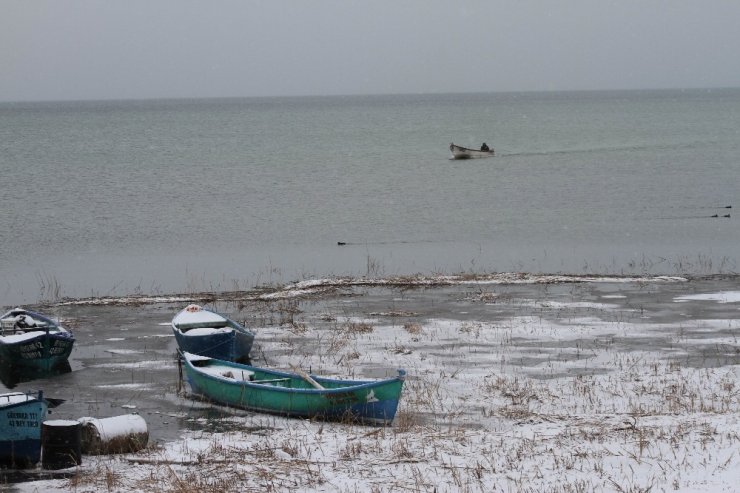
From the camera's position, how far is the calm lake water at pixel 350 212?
35.3 m

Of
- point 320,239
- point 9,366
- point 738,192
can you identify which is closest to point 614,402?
point 9,366

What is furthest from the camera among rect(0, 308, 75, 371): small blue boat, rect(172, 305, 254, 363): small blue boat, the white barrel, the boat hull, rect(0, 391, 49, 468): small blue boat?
rect(172, 305, 254, 363): small blue boat

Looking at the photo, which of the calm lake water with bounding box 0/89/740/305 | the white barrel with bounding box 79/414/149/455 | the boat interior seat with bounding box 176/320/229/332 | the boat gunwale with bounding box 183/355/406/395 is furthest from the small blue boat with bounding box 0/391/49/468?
the calm lake water with bounding box 0/89/740/305

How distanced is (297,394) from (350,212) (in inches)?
1491

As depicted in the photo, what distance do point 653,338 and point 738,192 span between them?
40696 millimetres

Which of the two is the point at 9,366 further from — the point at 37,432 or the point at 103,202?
the point at 103,202

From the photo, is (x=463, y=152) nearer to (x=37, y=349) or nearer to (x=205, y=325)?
(x=205, y=325)

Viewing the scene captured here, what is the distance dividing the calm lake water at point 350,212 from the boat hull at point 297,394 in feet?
45.8

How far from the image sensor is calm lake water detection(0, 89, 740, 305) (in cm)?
3534

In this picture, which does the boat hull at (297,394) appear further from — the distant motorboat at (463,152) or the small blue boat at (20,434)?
the distant motorboat at (463,152)

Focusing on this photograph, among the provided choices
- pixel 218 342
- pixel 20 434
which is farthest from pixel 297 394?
pixel 218 342

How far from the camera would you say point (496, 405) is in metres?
16.0

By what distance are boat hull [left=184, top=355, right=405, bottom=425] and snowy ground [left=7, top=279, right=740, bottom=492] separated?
278 mm

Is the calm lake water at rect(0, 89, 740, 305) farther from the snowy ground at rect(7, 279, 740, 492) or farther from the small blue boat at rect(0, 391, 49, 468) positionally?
the small blue boat at rect(0, 391, 49, 468)
